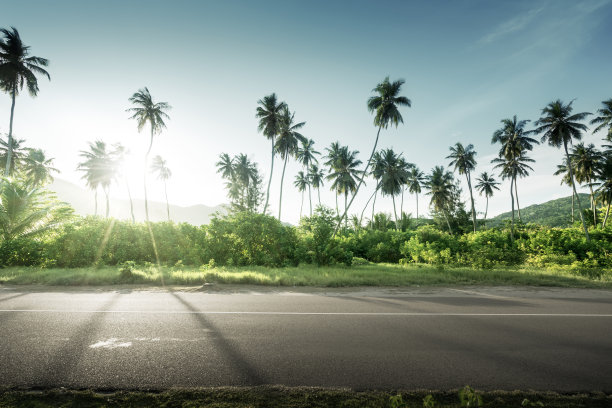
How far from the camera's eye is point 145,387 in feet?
9.78

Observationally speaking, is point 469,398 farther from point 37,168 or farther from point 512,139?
point 37,168

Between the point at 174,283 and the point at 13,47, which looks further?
the point at 13,47

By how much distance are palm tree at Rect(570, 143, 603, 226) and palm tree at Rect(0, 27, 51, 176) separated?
228 ft

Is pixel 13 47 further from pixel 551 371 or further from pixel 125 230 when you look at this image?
pixel 551 371

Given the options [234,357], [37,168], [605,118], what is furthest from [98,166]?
[605,118]

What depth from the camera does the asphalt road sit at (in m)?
3.20

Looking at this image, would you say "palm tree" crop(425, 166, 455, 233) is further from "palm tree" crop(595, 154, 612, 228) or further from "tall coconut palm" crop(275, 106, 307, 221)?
"tall coconut palm" crop(275, 106, 307, 221)

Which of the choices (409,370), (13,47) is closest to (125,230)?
(409,370)

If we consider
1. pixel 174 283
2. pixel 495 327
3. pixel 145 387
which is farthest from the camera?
pixel 174 283

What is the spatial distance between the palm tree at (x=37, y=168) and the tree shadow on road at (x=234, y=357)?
55279mm

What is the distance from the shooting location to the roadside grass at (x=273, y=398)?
105 inches

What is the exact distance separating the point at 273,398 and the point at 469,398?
6.76ft

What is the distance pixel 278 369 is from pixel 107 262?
1643 cm

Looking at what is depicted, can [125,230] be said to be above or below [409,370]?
above
